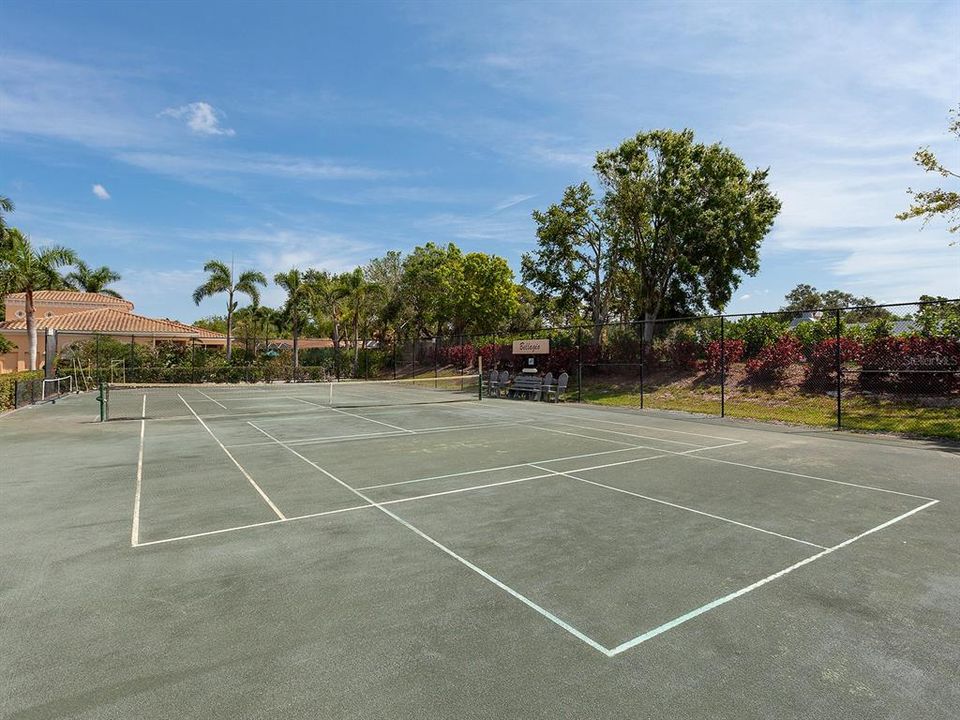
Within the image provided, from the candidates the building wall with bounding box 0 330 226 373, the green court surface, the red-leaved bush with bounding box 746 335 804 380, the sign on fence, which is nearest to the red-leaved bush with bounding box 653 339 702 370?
the red-leaved bush with bounding box 746 335 804 380

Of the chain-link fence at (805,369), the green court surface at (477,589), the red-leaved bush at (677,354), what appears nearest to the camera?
the green court surface at (477,589)

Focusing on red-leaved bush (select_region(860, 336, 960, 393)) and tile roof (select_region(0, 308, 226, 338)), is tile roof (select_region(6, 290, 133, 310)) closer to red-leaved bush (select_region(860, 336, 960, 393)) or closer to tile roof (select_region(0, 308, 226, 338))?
tile roof (select_region(0, 308, 226, 338))

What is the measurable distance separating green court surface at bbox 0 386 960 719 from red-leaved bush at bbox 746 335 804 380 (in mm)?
12212

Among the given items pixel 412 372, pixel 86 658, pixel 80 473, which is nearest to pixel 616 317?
pixel 412 372

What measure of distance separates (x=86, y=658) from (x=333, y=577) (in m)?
1.66

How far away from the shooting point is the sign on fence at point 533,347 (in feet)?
81.1

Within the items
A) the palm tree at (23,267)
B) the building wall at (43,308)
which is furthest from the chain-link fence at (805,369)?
the building wall at (43,308)

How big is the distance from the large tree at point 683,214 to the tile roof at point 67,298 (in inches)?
2058

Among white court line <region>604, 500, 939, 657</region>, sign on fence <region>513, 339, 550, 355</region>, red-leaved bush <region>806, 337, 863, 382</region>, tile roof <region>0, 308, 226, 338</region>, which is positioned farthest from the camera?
tile roof <region>0, 308, 226, 338</region>

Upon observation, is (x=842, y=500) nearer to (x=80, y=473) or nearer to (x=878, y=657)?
(x=878, y=657)

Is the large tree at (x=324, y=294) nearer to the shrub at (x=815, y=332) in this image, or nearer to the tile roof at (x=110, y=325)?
the tile roof at (x=110, y=325)

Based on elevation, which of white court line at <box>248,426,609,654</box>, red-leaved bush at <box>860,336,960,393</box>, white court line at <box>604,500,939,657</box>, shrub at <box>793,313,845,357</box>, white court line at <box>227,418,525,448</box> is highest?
shrub at <box>793,313,845,357</box>

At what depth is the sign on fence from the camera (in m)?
24.7

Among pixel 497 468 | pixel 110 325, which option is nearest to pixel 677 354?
pixel 497 468
